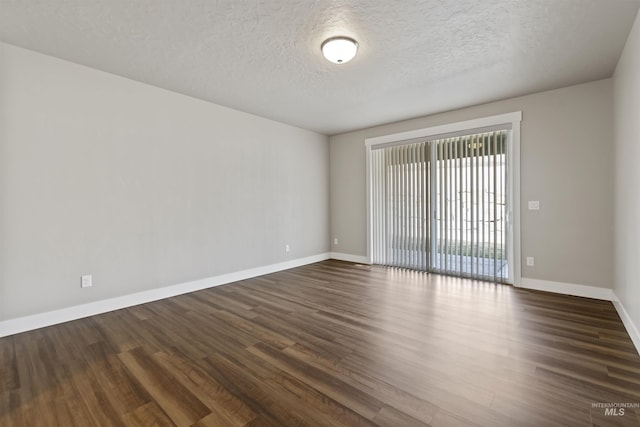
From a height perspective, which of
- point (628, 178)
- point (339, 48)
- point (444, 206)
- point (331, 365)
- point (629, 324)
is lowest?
point (331, 365)

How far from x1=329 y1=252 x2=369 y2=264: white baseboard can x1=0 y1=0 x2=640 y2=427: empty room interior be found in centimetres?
79

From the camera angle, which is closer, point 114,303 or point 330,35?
point 330,35

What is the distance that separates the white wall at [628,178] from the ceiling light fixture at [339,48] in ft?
7.52

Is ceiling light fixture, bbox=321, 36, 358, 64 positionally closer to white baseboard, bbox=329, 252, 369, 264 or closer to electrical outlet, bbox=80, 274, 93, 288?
electrical outlet, bbox=80, 274, 93, 288

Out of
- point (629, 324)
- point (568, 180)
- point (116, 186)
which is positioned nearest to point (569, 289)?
point (629, 324)

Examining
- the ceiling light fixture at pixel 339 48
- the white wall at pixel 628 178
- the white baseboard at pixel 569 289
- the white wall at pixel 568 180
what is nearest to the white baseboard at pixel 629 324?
the white wall at pixel 628 178

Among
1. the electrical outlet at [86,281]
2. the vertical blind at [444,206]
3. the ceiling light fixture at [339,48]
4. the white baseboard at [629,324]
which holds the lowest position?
the white baseboard at [629,324]

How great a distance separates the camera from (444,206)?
16.1 ft

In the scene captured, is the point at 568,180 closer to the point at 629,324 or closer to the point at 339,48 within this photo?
the point at 629,324

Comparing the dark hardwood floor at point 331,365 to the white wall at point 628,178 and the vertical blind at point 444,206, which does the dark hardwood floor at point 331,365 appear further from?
the vertical blind at point 444,206

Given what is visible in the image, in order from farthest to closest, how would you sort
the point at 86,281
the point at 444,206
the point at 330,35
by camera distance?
the point at 444,206 < the point at 86,281 < the point at 330,35

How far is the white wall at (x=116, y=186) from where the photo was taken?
2.87 metres

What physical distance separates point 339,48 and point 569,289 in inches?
164

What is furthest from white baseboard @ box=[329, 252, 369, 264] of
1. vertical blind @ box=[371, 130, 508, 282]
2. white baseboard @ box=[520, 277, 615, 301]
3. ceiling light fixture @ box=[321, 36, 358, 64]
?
ceiling light fixture @ box=[321, 36, 358, 64]
